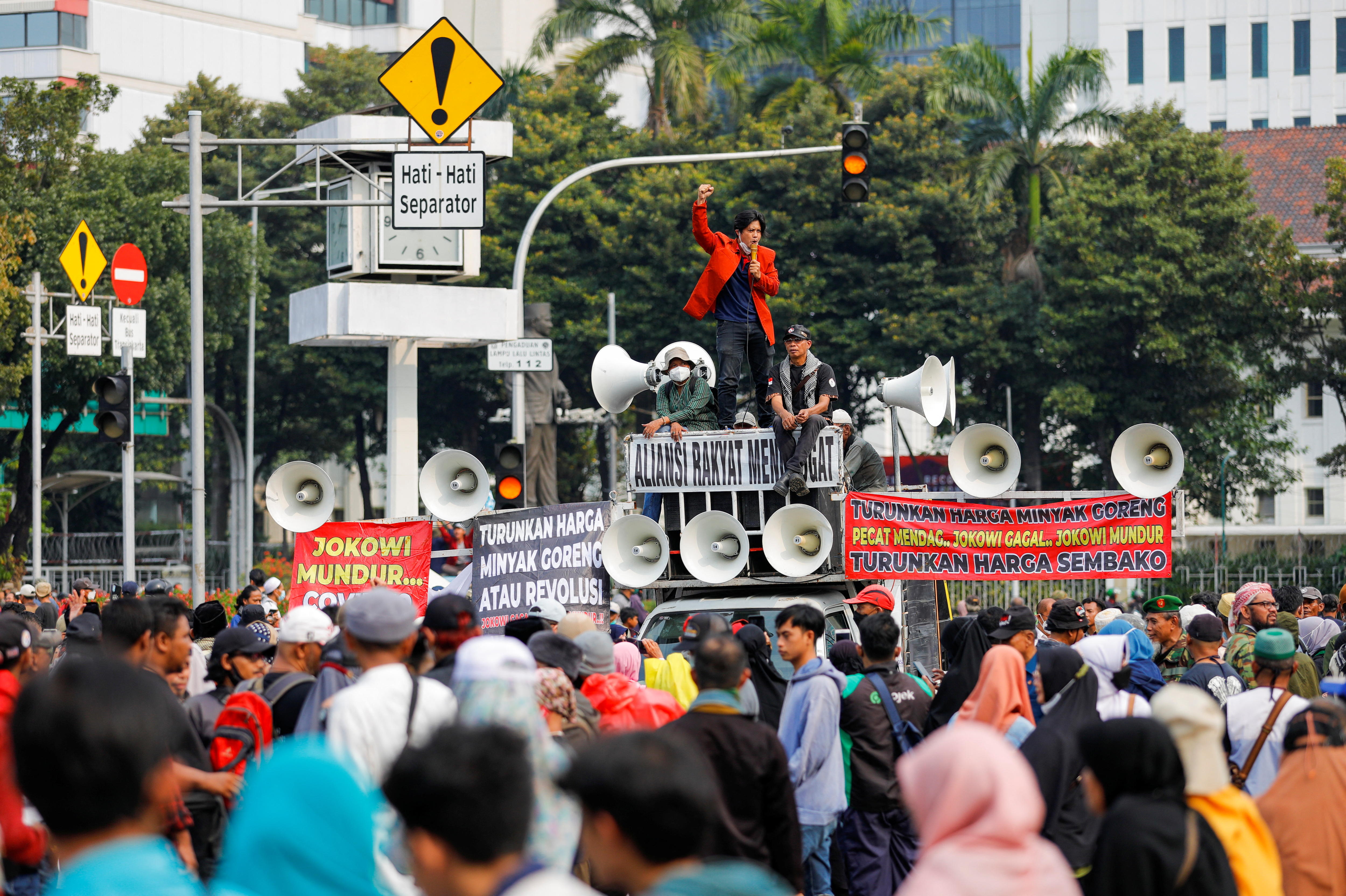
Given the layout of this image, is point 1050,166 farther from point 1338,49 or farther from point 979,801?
point 979,801

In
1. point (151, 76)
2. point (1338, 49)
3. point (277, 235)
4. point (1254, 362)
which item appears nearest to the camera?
point (1254, 362)

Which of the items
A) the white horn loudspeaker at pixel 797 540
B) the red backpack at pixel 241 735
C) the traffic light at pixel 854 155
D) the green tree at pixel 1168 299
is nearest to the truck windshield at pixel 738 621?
the white horn loudspeaker at pixel 797 540

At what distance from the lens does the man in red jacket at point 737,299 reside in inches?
521

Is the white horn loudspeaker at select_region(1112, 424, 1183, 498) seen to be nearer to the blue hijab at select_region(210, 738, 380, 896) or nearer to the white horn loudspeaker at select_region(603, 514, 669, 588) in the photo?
the white horn loudspeaker at select_region(603, 514, 669, 588)

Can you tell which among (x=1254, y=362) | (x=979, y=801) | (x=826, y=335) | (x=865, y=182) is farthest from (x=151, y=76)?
(x=979, y=801)

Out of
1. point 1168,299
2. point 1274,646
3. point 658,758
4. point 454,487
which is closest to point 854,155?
point 454,487

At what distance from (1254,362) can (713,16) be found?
16367 mm

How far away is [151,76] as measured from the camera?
200 feet

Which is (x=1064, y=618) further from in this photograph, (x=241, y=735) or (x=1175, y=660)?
(x=241, y=735)

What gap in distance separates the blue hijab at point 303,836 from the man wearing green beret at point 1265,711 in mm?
4473

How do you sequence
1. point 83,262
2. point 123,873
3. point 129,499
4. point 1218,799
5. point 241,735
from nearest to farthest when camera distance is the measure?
point 123,873
point 1218,799
point 241,735
point 129,499
point 83,262

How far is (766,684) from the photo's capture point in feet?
28.5

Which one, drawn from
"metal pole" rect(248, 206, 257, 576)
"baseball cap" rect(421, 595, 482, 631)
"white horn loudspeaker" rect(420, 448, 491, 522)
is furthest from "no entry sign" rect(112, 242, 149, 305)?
"metal pole" rect(248, 206, 257, 576)

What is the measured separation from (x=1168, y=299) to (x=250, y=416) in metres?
22.8
